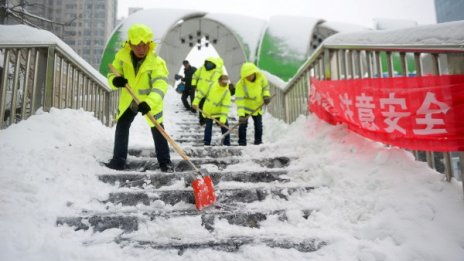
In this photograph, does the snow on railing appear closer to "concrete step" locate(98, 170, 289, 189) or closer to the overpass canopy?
"concrete step" locate(98, 170, 289, 189)

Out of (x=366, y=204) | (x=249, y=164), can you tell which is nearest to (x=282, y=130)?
(x=249, y=164)

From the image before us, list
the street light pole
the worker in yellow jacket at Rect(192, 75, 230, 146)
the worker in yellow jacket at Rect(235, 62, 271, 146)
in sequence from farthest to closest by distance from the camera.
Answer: the street light pole, the worker in yellow jacket at Rect(192, 75, 230, 146), the worker in yellow jacket at Rect(235, 62, 271, 146)

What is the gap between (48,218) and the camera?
2148mm

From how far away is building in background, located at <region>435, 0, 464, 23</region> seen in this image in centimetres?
5009

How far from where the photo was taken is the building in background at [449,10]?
5009 centimetres

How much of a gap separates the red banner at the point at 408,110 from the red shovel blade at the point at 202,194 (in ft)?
5.35

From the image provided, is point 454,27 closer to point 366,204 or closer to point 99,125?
point 366,204

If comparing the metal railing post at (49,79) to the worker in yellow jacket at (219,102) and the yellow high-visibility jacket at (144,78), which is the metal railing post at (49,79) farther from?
the worker in yellow jacket at (219,102)

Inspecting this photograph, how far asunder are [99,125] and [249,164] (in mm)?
2408

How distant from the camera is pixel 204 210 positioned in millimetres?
2453

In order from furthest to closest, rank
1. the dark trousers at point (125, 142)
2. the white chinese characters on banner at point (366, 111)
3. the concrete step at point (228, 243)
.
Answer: the dark trousers at point (125, 142) → the white chinese characters on banner at point (366, 111) → the concrete step at point (228, 243)

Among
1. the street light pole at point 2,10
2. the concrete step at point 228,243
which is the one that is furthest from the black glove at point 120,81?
the street light pole at point 2,10

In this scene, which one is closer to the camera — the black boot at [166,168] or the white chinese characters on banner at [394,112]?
the white chinese characters on banner at [394,112]

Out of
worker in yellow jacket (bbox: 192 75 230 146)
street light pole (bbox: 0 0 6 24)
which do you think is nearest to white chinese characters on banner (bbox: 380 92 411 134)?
worker in yellow jacket (bbox: 192 75 230 146)
